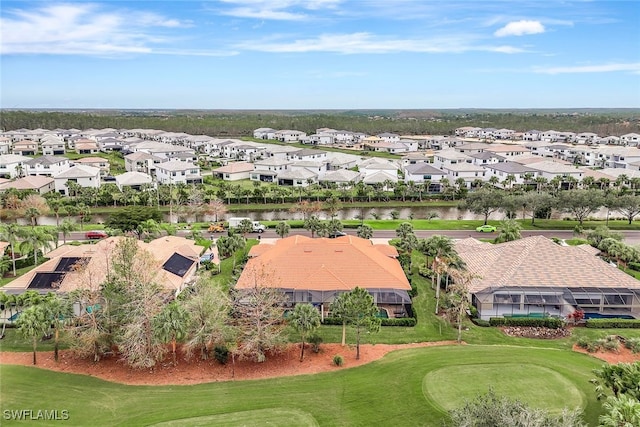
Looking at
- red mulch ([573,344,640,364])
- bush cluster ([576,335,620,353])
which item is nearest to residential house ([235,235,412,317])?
bush cluster ([576,335,620,353])

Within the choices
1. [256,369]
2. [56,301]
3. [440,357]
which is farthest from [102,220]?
[440,357]

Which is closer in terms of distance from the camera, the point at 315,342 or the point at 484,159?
the point at 315,342

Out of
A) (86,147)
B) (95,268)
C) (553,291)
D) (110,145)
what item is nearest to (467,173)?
(553,291)

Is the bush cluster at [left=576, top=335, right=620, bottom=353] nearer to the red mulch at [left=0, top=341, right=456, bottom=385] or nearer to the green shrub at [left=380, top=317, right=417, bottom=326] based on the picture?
the green shrub at [left=380, top=317, right=417, bottom=326]

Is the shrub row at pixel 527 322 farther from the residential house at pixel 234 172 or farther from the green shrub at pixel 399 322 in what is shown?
the residential house at pixel 234 172

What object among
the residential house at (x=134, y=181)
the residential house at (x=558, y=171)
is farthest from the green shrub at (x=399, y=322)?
the residential house at (x=558, y=171)

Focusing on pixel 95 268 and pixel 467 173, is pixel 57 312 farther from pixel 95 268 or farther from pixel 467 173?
pixel 467 173
